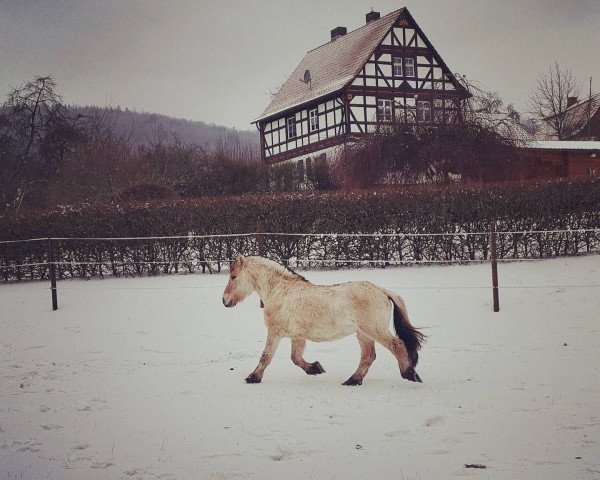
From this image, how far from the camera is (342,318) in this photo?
561 cm

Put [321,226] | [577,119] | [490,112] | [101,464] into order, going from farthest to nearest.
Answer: [577,119] < [490,112] < [321,226] < [101,464]

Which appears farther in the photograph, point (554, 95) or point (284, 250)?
point (554, 95)

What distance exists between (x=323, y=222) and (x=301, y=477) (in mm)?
9498

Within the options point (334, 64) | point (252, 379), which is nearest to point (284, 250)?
point (252, 379)

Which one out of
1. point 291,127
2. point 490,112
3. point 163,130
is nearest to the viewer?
point 490,112

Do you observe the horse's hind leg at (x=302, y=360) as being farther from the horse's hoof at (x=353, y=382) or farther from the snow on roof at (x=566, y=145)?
the snow on roof at (x=566, y=145)

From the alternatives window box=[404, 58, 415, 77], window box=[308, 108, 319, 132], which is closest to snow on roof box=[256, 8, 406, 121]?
window box=[308, 108, 319, 132]

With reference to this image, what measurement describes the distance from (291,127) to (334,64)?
444 cm

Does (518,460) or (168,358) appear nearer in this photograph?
(518,460)

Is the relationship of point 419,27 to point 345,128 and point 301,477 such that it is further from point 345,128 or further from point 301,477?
point 301,477

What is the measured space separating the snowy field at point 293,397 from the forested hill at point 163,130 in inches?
852

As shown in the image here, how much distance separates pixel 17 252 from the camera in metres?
13.7

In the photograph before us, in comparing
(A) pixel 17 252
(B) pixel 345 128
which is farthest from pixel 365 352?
(B) pixel 345 128

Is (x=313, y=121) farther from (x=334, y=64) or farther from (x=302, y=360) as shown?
(x=302, y=360)
